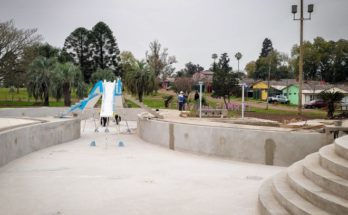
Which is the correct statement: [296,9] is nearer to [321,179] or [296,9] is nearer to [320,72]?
[321,179]

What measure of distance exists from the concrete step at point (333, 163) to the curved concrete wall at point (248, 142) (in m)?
3.91

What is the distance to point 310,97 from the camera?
6838cm

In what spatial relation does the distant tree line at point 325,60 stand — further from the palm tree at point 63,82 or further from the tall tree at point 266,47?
the tall tree at point 266,47

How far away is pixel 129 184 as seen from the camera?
939cm

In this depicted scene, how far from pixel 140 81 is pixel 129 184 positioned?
141 ft

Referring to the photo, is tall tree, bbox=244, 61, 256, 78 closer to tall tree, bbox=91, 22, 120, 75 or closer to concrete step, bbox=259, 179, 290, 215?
tall tree, bbox=91, 22, 120, 75

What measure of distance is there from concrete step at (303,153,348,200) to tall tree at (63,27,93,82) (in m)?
72.5

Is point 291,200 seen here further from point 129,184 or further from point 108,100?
point 108,100

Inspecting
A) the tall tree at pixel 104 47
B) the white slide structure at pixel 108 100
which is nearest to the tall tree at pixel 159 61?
the tall tree at pixel 104 47

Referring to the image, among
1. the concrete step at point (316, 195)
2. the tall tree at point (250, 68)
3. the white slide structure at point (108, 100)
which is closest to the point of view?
the concrete step at point (316, 195)

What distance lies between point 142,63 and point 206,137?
40.6 metres

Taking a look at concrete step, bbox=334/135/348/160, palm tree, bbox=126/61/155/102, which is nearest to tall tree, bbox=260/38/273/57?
palm tree, bbox=126/61/155/102

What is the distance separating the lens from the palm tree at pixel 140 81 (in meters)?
52.1

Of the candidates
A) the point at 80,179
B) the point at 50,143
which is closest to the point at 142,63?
the point at 50,143
